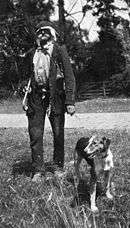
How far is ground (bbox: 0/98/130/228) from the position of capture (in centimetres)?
413

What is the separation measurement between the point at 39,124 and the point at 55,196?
245 cm

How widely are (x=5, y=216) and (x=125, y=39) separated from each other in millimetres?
22844

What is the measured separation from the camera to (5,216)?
4965 mm

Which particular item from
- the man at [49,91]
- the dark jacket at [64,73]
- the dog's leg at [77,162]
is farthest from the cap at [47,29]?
the dog's leg at [77,162]

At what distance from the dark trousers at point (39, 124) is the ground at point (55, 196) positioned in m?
0.31

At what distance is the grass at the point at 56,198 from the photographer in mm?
4078

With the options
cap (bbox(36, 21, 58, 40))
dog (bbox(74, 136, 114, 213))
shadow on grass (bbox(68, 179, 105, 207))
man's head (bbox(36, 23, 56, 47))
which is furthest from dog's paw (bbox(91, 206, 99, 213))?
cap (bbox(36, 21, 58, 40))

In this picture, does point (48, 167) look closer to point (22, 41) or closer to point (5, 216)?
point (5, 216)

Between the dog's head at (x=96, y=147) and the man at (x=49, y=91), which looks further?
the man at (x=49, y=91)

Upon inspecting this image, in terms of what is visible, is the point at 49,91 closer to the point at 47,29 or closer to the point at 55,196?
the point at 47,29

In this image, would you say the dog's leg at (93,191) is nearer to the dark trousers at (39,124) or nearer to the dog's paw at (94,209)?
the dog's paw at (94,209)

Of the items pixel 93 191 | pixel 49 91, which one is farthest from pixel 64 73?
pixel 93 191

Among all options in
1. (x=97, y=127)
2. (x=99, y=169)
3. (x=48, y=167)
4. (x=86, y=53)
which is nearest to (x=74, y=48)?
(x=86, y=53)

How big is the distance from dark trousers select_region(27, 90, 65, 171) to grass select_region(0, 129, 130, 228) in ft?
1.01
